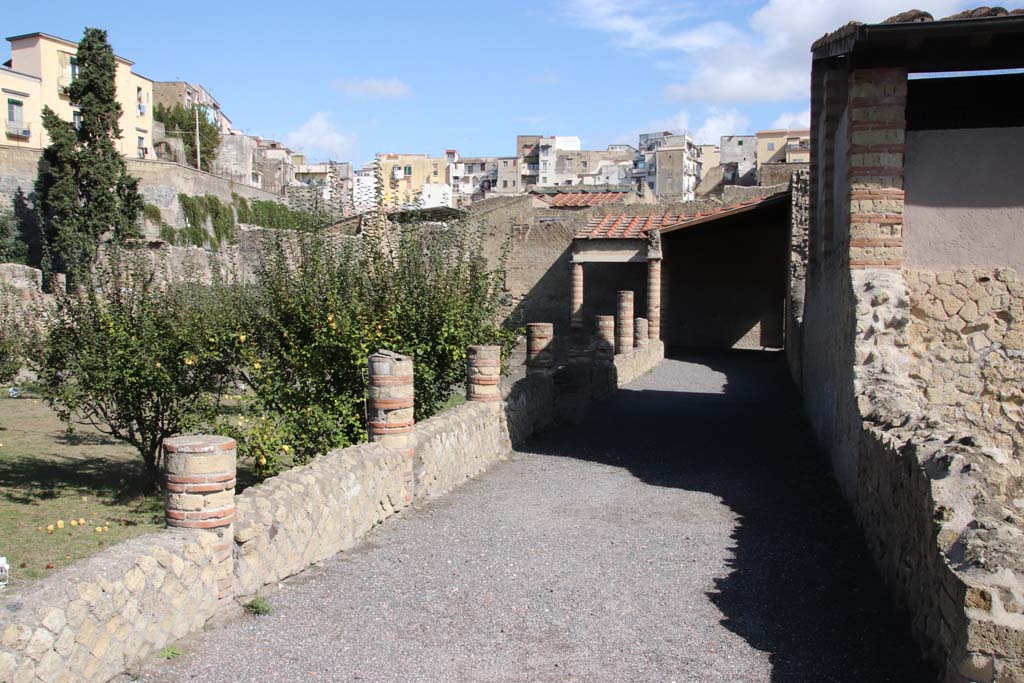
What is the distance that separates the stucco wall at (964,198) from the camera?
6891 mm

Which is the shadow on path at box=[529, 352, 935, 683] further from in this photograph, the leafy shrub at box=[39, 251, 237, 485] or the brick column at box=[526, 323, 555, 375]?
the leafy shrub at box=[39, 251, 237, 485]

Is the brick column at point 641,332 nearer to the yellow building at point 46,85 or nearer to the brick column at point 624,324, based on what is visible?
the brick column at point 624,324

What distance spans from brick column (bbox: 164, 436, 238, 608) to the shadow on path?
101 inches

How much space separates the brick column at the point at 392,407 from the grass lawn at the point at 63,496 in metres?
2.83

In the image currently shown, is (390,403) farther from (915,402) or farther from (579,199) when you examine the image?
(579,199)

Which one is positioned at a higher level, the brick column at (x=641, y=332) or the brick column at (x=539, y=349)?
the brick column at (x=539, y=349)

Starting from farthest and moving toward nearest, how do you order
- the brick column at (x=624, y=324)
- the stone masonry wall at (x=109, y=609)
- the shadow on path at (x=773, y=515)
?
1. the brick column at (x=624, y=324)
2. the shadow on path at (x=773, y=515)
3. the stone masonry wall at (x=109, y=609)

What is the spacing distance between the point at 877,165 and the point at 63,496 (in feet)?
30.0

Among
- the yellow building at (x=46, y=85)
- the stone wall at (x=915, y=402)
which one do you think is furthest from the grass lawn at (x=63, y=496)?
the yellow building at (x=46, y=85)

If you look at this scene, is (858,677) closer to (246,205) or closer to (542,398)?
(542,398)

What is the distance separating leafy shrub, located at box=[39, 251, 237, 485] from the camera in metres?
9.49

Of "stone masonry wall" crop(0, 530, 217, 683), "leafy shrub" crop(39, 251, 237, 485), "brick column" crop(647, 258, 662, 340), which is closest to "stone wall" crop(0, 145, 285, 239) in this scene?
"brick column" crop(647, 258, 662, 340)

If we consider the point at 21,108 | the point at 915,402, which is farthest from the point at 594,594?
the point at 21,108

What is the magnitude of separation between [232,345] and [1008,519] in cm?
787
